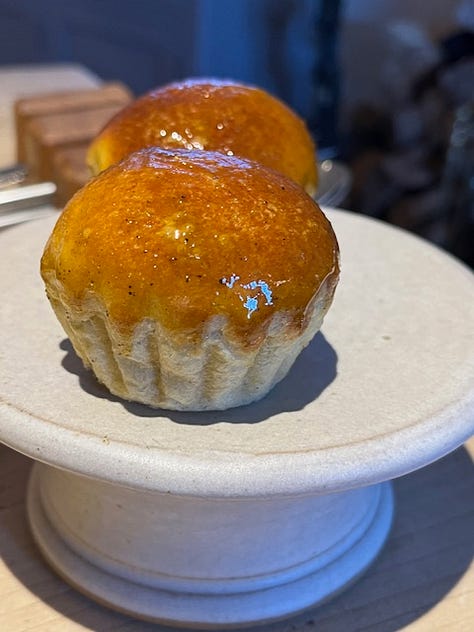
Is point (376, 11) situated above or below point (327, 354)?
below

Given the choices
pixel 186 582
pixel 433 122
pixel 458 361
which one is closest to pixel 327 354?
pixel 458 361

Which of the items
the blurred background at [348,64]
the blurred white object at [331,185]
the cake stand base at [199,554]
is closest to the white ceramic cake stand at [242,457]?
the cake stand base at [199,554]

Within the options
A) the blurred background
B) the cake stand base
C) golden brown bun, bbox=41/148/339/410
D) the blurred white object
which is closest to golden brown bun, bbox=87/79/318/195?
golden brown bun, bbox=41/148/339/410

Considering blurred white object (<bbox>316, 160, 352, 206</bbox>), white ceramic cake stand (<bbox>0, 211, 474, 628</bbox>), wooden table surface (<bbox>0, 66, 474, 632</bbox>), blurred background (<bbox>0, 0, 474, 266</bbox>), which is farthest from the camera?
blurred background (<bbox>0, 0, 474, 266</bbox>)

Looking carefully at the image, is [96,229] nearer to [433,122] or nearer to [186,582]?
[186,582]

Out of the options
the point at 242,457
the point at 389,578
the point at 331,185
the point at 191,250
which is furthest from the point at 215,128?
the point at 331,185

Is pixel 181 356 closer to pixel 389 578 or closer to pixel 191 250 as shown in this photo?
pixel 191 250

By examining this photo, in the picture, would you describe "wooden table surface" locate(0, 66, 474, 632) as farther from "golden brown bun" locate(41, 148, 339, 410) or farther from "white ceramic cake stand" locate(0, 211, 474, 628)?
"golden brown bun" locate(41, 148, 339, 410)
